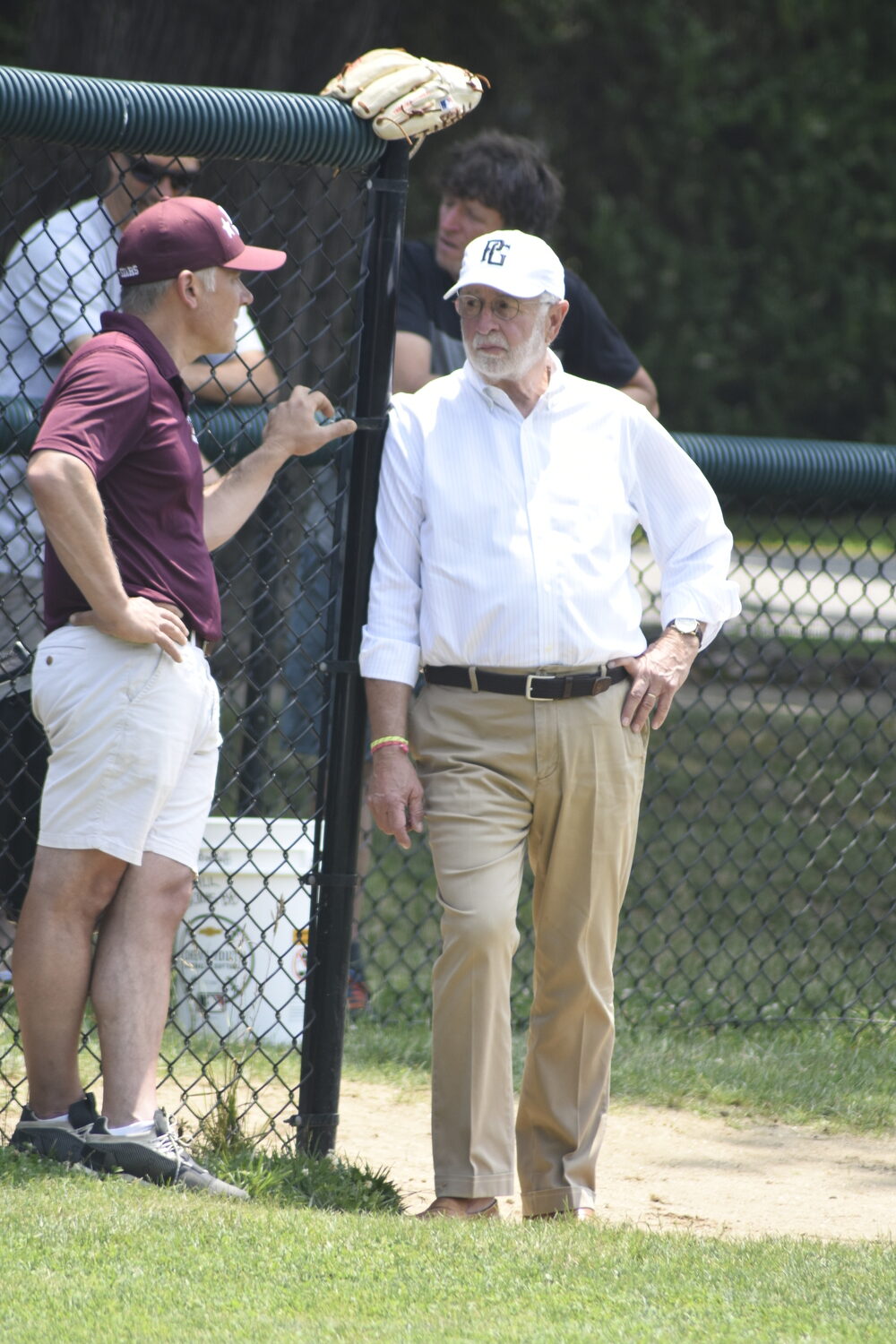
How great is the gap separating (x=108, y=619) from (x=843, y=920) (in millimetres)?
3714

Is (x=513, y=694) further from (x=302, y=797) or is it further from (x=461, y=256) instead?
(x=302, y=797)

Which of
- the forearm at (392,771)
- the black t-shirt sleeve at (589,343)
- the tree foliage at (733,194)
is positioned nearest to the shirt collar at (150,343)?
the forearm at (392,771)

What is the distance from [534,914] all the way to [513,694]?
0.50m

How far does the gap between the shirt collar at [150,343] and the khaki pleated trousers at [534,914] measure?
0.80m

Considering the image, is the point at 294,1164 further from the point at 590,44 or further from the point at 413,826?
the point at 590,44

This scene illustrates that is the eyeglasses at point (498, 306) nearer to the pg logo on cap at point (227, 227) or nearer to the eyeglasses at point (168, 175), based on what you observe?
the pg logo on cap at point (227, 227)

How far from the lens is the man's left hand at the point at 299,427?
10.3 ft

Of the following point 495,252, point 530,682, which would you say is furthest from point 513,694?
point 495,252

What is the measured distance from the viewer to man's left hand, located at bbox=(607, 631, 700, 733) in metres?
3.25

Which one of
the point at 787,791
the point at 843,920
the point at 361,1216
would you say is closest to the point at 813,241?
the point at 787,791

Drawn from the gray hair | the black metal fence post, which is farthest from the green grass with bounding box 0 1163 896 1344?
the gray hair

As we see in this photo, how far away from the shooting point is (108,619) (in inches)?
110

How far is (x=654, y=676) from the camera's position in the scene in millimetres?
3264

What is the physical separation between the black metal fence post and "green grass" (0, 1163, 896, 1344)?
0.46 metres
